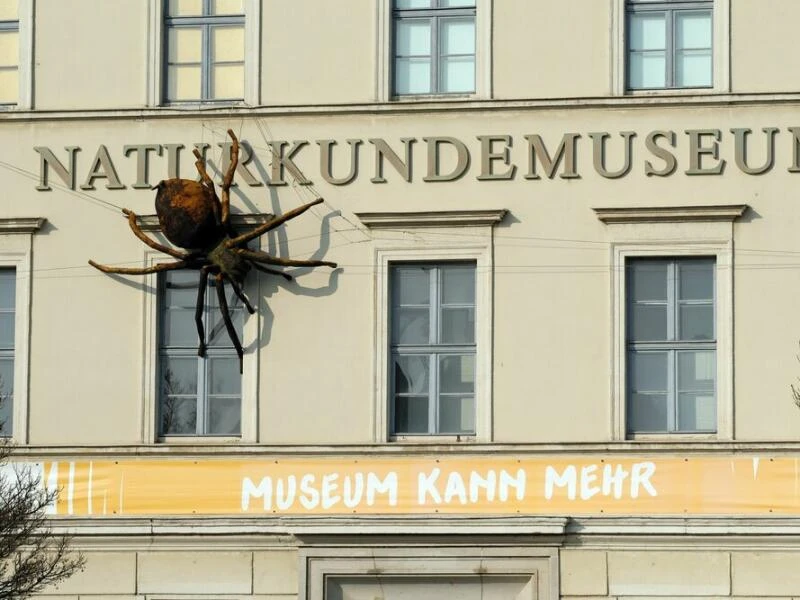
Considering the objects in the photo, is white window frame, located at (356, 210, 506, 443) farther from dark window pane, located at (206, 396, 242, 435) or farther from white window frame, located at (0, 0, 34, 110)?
white window frame, located at (0, 0, 34, 110)

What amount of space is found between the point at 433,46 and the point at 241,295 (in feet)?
11.1

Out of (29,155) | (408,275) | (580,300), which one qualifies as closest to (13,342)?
(29,155)

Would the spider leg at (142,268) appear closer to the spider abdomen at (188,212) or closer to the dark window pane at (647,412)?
the spider abdomen at (188,212)

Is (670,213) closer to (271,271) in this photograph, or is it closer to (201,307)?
(271,271)

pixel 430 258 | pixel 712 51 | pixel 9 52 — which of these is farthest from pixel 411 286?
pixel 9 52

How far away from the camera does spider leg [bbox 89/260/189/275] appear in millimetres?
27125

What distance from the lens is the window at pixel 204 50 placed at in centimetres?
2777

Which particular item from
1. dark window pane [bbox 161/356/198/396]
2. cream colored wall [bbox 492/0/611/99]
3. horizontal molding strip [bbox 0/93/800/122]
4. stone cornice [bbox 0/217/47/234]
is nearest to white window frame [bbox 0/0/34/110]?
horizontal molding strip [bbox 0/93/800/122]

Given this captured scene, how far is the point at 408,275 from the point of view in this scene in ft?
88.9

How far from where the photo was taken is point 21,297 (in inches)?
1084

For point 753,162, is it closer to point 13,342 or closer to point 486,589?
point 486,589

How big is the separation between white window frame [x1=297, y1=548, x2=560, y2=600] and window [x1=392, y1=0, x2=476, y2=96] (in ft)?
16.2

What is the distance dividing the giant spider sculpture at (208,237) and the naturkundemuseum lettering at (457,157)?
406 millimetres

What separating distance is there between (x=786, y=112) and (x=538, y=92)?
260cm
